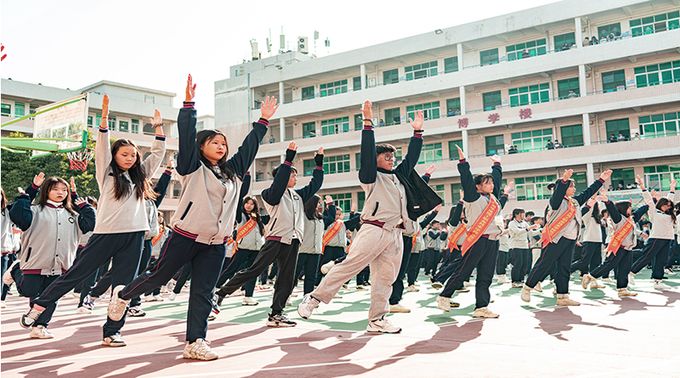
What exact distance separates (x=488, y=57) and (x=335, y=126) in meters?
11.5

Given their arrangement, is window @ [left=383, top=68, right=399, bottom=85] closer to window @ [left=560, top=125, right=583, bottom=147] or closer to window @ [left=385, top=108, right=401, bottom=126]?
window @ [left=385, top=108, right=401, bottom=126]

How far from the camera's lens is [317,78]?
1687 inches

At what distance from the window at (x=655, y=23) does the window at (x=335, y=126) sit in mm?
18316

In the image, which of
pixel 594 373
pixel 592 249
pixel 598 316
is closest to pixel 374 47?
pixel 592 249

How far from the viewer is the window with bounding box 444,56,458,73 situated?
3729 cm

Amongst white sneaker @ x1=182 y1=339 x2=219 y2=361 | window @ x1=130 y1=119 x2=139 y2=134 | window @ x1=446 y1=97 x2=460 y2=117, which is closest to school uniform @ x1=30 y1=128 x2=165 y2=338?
white sneaker @ x1=182 y1=339 x2=219 y2=361

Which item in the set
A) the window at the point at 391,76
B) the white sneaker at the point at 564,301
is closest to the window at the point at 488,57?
the window at the point at 391,76

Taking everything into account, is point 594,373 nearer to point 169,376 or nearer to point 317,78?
point 169,376

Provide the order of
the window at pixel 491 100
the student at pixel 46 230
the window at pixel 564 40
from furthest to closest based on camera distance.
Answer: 1. the window at pixel 491 100
2. the window at pixel 564 40
3. the student at pixel 46 230

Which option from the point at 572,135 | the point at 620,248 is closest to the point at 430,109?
the point at 572,135

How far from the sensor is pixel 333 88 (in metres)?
42.6

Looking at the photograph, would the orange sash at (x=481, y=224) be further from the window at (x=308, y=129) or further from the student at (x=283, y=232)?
the window at (x=308, y=129)

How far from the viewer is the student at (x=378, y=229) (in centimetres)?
573

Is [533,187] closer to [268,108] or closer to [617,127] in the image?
[617,127]
